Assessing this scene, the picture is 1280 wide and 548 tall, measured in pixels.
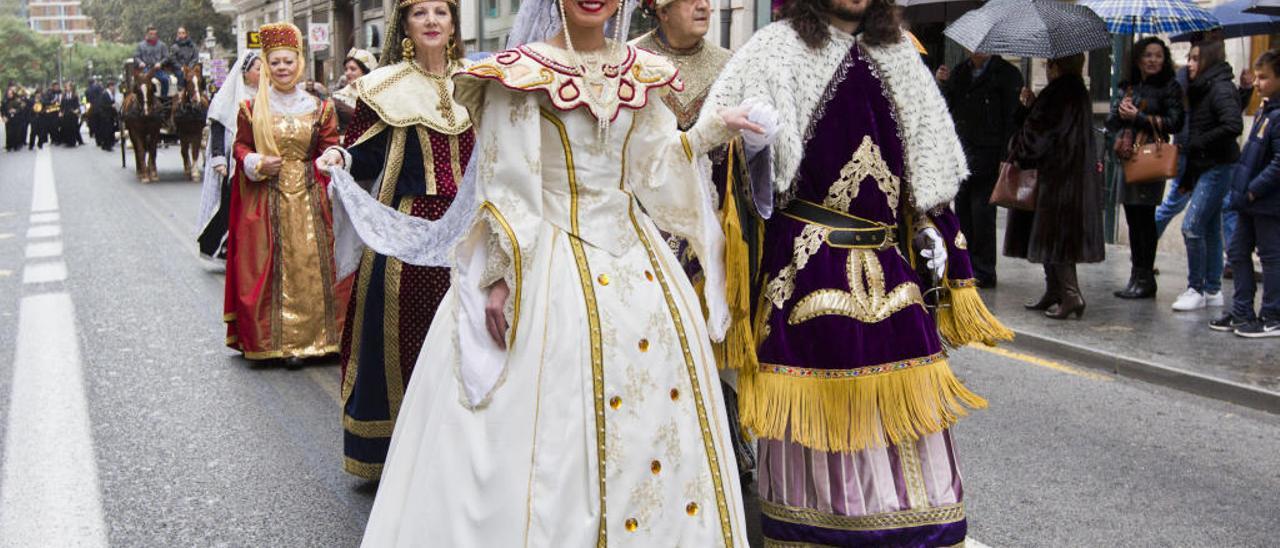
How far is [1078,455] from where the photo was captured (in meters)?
5.72

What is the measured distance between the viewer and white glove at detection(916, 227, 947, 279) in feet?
13.0

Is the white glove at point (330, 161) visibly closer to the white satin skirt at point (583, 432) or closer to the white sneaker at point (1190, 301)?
the white satin skirt at point (583, 432)

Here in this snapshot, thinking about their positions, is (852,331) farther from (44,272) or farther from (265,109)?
(44,272)

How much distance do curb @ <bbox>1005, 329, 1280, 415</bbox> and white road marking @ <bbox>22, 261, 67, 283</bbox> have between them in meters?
7.85

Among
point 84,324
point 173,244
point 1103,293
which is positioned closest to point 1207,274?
point 1103,293

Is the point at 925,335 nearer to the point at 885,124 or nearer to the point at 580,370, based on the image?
the point at 885,124

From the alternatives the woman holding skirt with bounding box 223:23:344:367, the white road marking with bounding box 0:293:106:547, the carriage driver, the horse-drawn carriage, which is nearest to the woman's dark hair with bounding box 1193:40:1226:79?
the woman holding skirt with bounding box 223:23:344:367

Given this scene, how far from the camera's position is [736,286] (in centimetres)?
379

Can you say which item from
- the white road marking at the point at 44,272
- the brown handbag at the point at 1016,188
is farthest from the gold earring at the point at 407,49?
the white road marking at the point at 44,272

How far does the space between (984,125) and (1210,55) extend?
1734mm

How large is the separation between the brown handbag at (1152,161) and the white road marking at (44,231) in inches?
434

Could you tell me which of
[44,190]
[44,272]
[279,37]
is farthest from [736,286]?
[44,190]

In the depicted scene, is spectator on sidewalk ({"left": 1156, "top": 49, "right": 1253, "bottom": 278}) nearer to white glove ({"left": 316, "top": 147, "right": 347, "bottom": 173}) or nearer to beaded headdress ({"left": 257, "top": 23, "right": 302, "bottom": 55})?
beaded headdress ({"left": 257, "top": 23, "right": 302, "bottom": 55})

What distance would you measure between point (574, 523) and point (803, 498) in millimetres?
890
